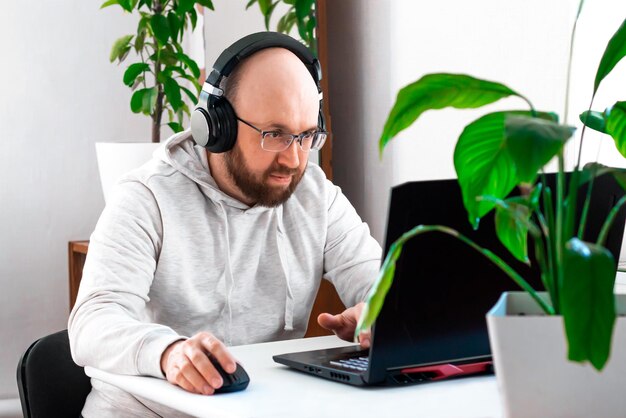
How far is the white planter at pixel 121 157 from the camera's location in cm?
252

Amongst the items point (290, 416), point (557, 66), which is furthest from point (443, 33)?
point (290, 416)

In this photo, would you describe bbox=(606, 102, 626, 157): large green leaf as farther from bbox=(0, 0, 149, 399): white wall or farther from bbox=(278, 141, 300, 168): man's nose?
bbox=(0, 0, 149, 399): white wall

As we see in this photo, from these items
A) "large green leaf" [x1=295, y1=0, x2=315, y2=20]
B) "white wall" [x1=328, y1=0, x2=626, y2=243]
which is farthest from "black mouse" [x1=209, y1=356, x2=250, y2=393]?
"large green leaf" [x1=295, y1=0, x2=315, y2=20]

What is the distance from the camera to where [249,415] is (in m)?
1.01

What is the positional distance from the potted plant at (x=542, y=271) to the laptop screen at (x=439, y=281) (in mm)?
114

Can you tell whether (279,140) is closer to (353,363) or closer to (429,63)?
(353,363)

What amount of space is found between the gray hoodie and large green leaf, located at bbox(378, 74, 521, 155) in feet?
2.04

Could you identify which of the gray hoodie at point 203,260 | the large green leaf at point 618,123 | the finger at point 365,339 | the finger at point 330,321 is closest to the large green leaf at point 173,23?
the gray hoodie at point 203,260

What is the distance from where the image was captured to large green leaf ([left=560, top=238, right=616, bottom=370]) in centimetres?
71

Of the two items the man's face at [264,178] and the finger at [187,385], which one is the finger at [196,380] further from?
the man's face at [264,178]

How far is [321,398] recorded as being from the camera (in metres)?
1.09

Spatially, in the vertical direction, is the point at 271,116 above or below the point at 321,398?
above

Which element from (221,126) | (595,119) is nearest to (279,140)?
A: (221,126)

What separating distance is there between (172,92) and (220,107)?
1.18m
